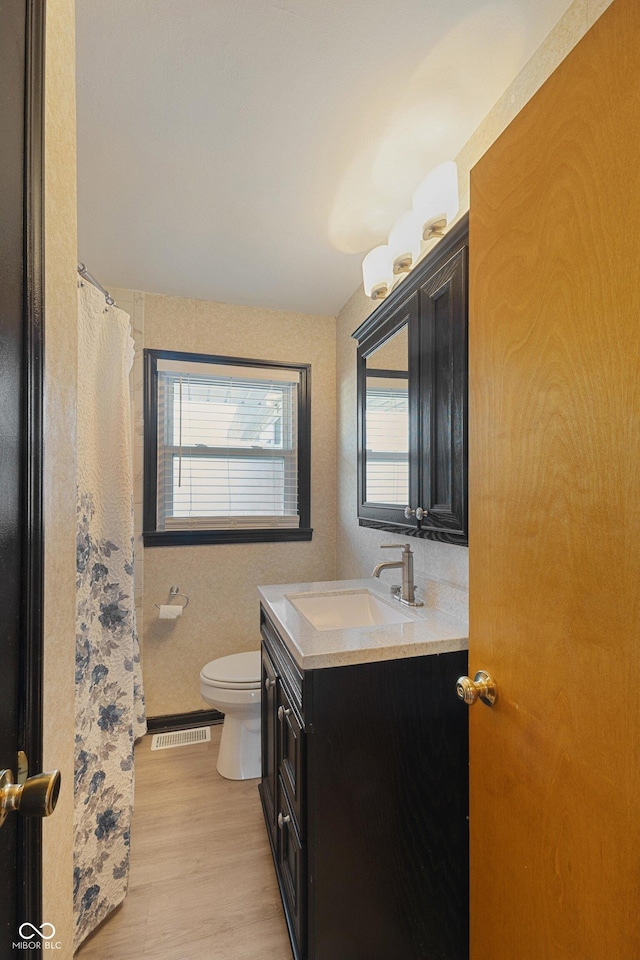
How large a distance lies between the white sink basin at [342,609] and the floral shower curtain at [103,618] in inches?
26.2

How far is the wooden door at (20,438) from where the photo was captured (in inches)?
20.6

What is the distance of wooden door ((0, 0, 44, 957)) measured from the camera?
0.52 m

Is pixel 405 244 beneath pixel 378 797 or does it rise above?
above

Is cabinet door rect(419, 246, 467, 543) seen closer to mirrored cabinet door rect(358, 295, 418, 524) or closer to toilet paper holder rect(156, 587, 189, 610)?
mirrored cabinet door rect(358, 295, 418, 524)

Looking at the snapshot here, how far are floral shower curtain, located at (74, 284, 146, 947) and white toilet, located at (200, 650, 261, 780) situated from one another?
0.47 meters

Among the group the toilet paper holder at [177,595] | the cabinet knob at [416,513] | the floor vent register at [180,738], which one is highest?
the cabinet knob at [416,513]

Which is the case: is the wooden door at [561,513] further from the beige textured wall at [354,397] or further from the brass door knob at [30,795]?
the brass door knob at [30,795]

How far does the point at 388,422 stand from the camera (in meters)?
1.76

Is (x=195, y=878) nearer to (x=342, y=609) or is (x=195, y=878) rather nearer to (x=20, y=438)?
(x=342, y=609)

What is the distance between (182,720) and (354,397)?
2.09m

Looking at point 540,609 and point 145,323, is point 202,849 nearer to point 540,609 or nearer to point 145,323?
point 540,609

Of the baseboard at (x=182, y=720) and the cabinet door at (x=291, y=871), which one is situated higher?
the cabinet door at (x=291, y=871)

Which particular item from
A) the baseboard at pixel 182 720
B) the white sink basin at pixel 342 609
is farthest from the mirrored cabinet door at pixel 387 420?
the baseboard at pixel 182 720

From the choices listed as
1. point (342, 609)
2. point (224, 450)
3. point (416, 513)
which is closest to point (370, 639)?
point (416, 513)
